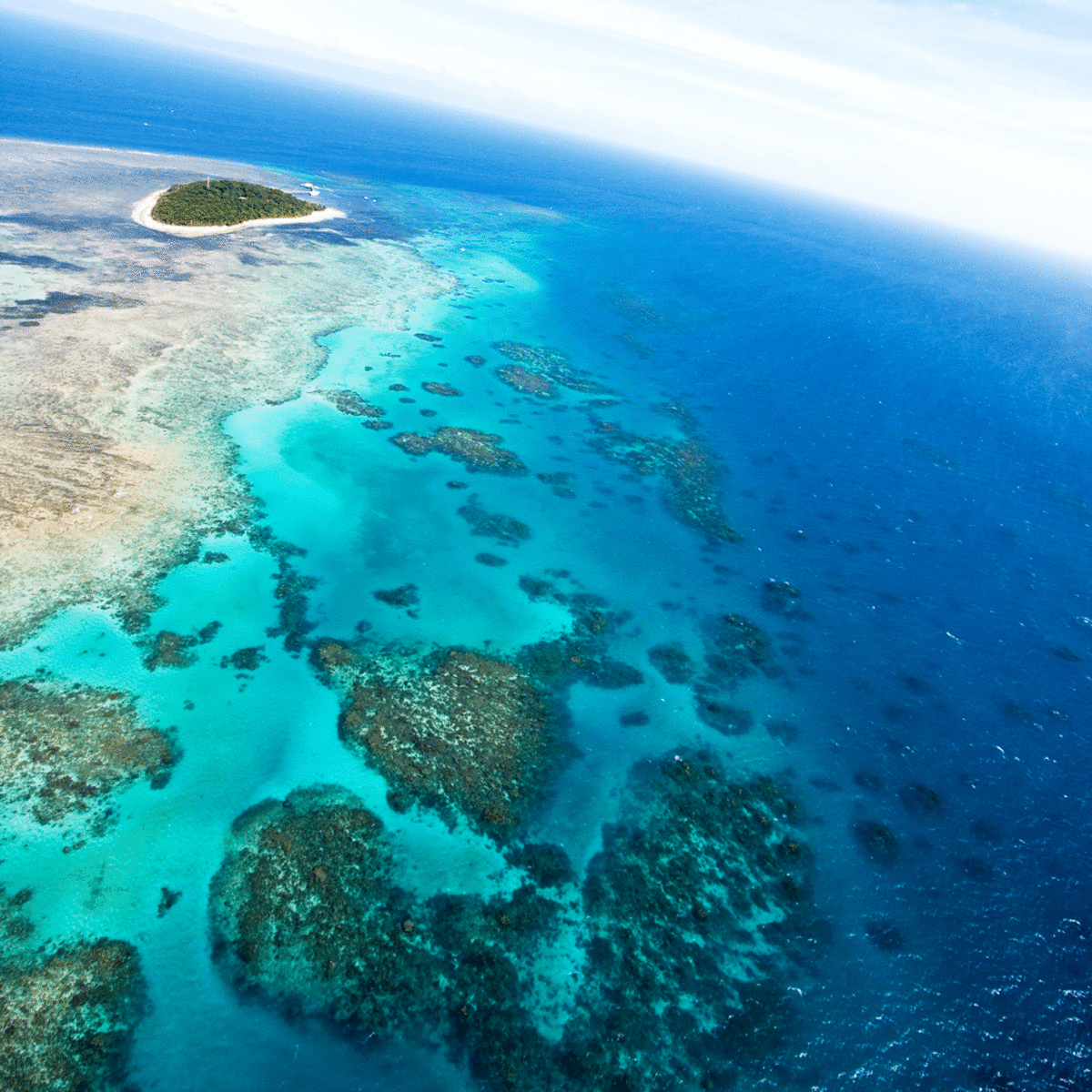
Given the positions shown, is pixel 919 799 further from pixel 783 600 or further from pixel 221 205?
pixel 221 205

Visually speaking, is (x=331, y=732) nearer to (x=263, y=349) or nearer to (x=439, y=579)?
(x=439, y=579)

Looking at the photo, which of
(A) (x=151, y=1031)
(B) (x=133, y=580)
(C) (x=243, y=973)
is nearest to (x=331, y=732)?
(C) (x=243, y=973)

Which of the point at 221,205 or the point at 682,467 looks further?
the point at 221,205

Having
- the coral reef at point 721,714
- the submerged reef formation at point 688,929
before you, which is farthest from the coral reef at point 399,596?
the coral reef at point 721,714

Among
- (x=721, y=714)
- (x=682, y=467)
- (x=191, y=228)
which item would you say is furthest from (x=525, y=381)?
(x=191, y=228)

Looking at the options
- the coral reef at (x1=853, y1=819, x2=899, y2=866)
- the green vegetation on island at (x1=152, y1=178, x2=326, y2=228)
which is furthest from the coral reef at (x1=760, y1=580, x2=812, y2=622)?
the green vegetation on island at (x1=152, y1=178, x2=326, y2=228)
